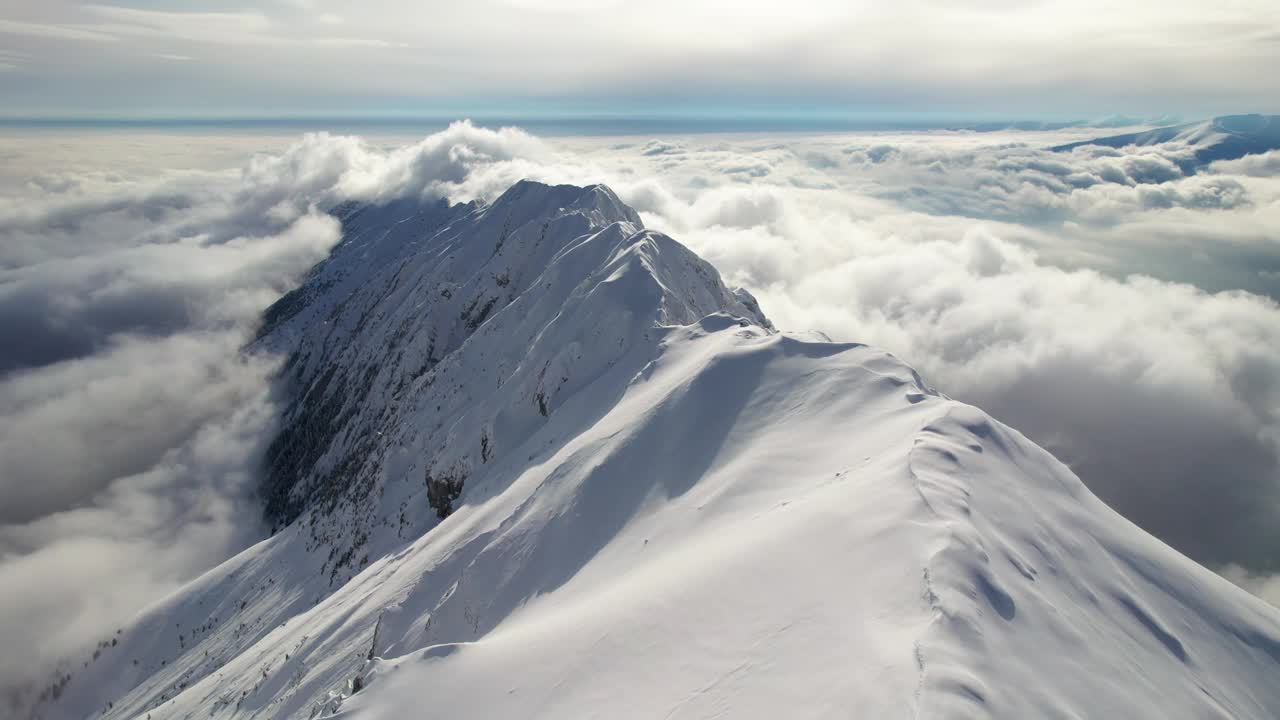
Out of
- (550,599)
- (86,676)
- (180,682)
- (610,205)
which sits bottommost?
(86,676)

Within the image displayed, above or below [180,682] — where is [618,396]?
above

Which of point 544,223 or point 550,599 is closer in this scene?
point 550,599

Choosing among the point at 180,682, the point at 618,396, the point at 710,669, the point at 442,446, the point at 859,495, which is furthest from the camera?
the point at 442,446

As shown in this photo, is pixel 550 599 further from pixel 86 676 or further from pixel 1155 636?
pixel 86 676

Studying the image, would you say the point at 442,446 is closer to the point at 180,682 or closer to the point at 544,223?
the point at 180,682

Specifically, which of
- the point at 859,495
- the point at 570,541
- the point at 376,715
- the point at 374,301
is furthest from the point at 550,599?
the point at 374,301

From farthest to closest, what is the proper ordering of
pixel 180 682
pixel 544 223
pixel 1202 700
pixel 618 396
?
pixel 544 223
pixel 180 682
pixel 618 396
pixel 1202 700
